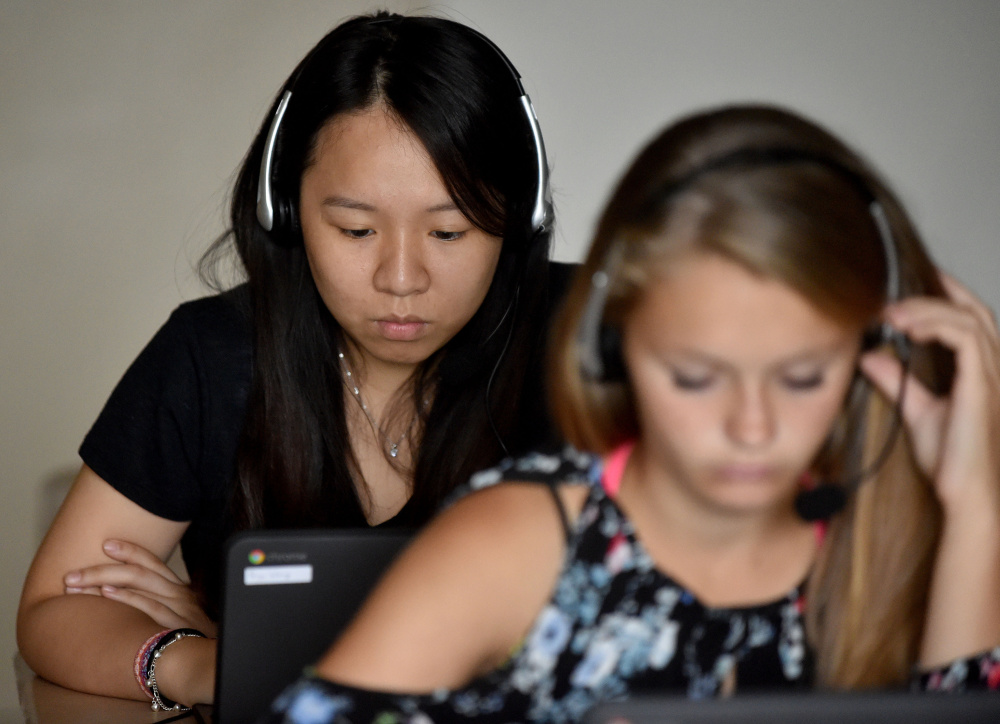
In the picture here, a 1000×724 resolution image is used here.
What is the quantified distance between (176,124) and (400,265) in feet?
4.72

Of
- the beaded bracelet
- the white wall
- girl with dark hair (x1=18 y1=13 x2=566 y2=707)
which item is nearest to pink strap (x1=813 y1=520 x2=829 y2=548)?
girl with dark hair (x1=18 y1=13 x2=566 y2=707)

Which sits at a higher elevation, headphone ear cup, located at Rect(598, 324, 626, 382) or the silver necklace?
headphone ear cup, located at Rect(598, 324, 626, 382)

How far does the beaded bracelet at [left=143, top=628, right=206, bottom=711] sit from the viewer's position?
1120mm

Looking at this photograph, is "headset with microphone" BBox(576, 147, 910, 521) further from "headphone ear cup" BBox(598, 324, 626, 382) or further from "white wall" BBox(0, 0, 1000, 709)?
"white wall" BBox(0, 0, 1000, 709)

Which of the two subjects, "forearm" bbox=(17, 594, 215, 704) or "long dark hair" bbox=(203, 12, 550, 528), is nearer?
"forearm" bbox=(17, 594, 215, 704)

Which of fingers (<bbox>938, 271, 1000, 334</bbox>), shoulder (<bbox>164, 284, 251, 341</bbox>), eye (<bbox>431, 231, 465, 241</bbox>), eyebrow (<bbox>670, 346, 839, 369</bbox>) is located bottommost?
shoulder (<bbox>164, 284, 251, 341</bbox>)

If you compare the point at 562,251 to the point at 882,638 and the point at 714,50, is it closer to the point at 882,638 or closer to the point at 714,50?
the point at 714,50

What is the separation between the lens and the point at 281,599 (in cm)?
88

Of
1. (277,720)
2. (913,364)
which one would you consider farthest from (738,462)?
(277,720)

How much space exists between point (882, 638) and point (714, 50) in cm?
170

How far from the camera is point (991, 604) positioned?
0.79 metres

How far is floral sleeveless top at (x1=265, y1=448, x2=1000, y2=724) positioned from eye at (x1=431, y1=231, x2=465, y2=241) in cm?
48

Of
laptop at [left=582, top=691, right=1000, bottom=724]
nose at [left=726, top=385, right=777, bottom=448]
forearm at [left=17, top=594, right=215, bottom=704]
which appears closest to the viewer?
laptop at [left=582, top=691, right=1000, bottom=724]

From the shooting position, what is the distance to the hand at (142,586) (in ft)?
4.18
